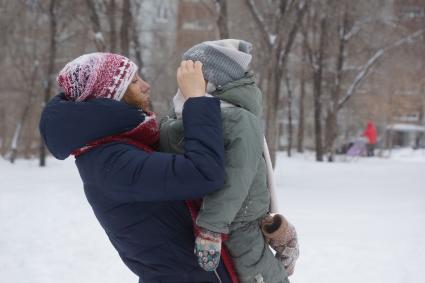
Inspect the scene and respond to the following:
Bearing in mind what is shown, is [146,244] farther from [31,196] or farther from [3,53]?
[3,53]

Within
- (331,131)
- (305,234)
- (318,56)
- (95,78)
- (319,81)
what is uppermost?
(95,78)

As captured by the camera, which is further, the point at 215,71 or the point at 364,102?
the point at 364,102

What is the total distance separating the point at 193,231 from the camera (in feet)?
5.90

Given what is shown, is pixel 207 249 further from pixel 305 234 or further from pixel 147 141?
pixel 305 234

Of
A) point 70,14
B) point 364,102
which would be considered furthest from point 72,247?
point 364,102

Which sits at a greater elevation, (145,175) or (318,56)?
(145,175)

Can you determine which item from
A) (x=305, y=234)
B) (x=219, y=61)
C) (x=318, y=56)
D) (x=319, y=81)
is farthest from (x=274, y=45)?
(x=318, y=56)

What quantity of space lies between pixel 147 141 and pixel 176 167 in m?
Result: 0.25

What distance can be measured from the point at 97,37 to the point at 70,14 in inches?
214

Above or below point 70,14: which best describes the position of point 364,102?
below

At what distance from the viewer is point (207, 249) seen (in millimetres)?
1671

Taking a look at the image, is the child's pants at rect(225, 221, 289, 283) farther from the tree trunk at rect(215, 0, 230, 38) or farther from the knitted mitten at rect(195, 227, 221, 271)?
the tree trunk at rect(215, 0, 230, 38)

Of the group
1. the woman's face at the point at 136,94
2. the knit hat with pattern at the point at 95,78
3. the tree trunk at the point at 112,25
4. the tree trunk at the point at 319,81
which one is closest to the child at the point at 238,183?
the woman's face at the point at 136,94

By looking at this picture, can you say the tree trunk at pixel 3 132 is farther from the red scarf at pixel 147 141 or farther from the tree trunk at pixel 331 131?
the red scarf at pixel 147 141
